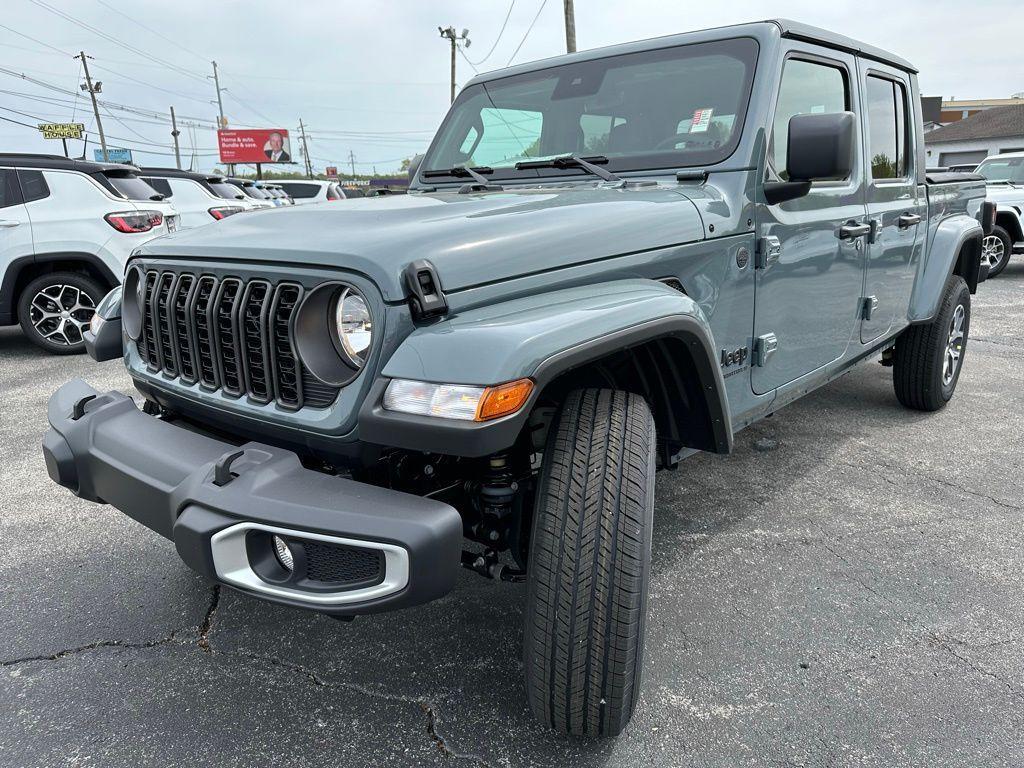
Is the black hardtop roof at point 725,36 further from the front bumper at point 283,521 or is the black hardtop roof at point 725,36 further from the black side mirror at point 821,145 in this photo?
the front bumper at point 283,521

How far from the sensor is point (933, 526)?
123 inches

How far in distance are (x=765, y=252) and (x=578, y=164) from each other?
29.9 inches

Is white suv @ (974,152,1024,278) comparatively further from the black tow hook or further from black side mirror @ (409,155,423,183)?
the black tow hook

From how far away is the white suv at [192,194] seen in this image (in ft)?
29.1

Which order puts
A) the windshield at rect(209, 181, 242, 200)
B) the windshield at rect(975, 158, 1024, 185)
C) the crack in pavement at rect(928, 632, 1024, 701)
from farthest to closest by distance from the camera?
the windshield at rect(975, 158, 1024, 185)
the windshield at rect(209, 181, 242, 200)
the crack in pavement at rect(928, 632, 1024, 701)

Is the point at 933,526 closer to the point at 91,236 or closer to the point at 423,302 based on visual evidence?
the point at 423,302

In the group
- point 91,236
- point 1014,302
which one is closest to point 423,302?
point 91,236

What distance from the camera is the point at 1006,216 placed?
10664mm

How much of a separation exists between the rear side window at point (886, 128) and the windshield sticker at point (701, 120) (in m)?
1.19

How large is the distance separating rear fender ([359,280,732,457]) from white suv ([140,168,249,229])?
795 cm

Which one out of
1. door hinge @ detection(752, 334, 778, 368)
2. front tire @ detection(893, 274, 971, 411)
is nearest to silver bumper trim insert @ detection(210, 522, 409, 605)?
door hinge @ detection(752, 334, 778, 368)

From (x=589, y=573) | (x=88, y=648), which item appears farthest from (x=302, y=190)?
(x=589, y=573)

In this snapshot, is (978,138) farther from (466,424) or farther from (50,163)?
(466,424)

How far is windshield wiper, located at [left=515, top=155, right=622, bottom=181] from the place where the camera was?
2.75m
